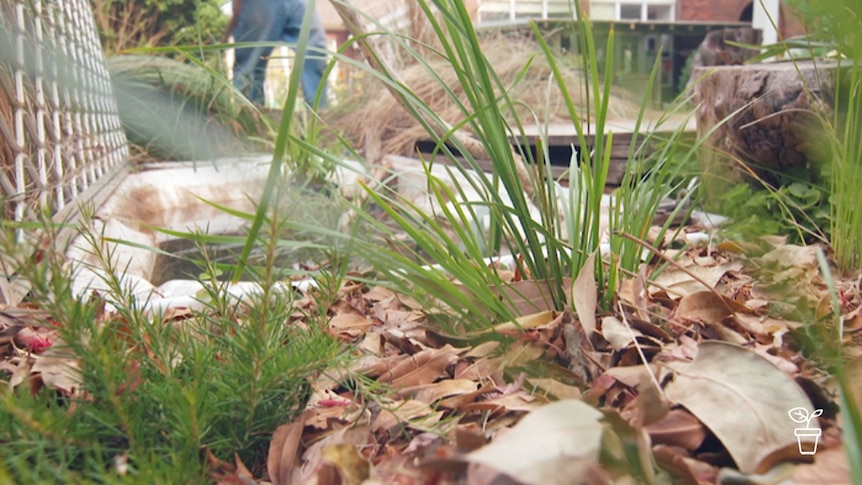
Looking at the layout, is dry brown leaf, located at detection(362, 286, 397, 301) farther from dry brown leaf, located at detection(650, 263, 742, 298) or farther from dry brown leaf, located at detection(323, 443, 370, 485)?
dry brown leaf, located at detection(323, 443, 370, 485)

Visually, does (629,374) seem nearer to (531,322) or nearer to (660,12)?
(531,322)

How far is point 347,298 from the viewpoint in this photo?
50.8 inches

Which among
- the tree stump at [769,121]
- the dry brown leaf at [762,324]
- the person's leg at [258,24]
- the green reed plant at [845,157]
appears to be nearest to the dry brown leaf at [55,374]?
the dry brown leaf at [762,324]

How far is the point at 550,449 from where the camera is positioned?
0.51 m

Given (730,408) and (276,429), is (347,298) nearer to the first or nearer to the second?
(276,429)

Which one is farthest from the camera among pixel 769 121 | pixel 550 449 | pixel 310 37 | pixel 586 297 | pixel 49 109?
pixel 310 37

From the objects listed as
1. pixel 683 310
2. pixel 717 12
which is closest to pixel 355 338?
pixel 683 310

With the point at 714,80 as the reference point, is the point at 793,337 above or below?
below

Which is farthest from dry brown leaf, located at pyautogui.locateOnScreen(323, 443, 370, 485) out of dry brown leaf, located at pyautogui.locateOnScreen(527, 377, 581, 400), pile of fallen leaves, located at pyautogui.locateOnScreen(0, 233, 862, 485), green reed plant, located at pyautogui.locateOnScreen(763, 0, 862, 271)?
green reed plant, located at pyautogui.locateOnScreen(763, 0, 862, 271)

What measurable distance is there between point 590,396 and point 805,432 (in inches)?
8.2

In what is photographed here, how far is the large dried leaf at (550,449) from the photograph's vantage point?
0.49 m

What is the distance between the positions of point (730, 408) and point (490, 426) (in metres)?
0.24

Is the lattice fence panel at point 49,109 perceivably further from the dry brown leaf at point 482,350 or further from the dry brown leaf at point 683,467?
the dry brown leaf at point 683,467

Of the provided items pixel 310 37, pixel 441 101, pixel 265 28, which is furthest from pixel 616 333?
pixel 310 37
